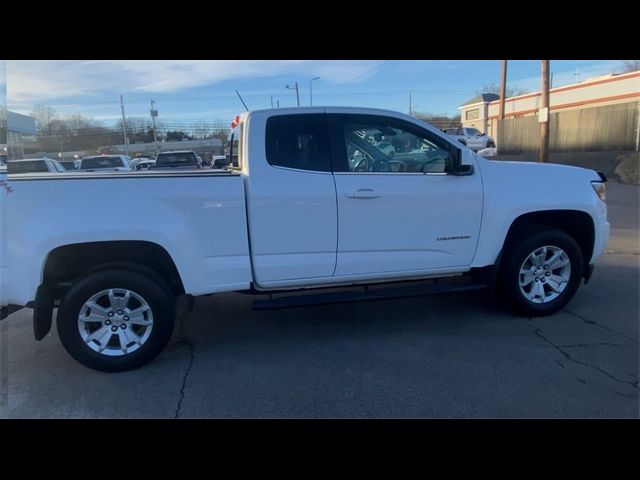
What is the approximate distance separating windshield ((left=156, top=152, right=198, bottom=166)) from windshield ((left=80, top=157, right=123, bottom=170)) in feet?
10.4

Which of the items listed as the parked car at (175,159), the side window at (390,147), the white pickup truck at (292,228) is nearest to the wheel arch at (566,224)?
the white pickup truck at (292,228)

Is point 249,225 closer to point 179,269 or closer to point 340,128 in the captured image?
point 179,269

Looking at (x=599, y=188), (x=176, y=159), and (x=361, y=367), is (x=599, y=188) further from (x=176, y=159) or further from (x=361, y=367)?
(x=176, y=159)

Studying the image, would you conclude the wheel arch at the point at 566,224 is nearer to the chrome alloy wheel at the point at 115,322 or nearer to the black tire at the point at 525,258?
the black tire at the point at 525,258

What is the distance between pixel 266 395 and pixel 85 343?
156 cm

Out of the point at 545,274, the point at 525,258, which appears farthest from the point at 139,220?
→ the point at 545,274

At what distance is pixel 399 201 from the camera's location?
407 centimetres

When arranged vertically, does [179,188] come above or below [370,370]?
above

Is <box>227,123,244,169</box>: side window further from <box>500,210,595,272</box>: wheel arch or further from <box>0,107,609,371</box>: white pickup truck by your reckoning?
<box>500,210,595,272</box>: wheel arch

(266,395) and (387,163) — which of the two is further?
(387,163)

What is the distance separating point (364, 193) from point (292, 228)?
714 mm
